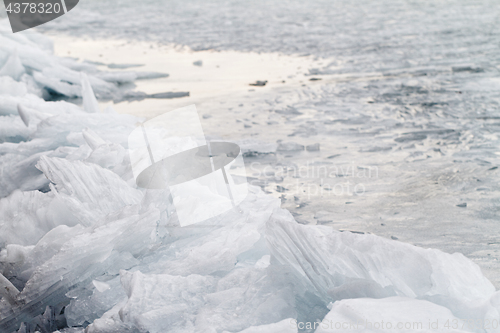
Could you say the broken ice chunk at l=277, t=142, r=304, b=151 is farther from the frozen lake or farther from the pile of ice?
the pile of ice

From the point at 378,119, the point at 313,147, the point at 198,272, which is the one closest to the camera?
the point at 198,272

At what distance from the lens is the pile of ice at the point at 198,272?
55.4 inches

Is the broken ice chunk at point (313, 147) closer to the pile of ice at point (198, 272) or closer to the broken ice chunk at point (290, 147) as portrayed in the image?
the broken ice chunk at point (290, 147)

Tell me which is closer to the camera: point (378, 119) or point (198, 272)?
point (198, 272)

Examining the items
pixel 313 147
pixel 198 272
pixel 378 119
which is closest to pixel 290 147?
pixel 313 147

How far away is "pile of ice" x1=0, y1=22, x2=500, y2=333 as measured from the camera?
1406 mm

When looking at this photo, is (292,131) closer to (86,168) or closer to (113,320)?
(86,168)

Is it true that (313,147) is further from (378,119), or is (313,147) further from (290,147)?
(378,119)

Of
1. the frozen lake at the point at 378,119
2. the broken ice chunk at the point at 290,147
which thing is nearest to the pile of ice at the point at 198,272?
the frozen lake at the point at 378,119

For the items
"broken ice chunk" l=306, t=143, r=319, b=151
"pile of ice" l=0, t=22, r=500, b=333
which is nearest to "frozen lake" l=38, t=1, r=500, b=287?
"broken ice chunk" l=306, t=143, r=319, b=151

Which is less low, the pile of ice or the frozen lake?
the pile of ice

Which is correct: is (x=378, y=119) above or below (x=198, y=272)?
below

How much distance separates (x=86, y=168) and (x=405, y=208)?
5.05ft

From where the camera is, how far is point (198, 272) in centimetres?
172
